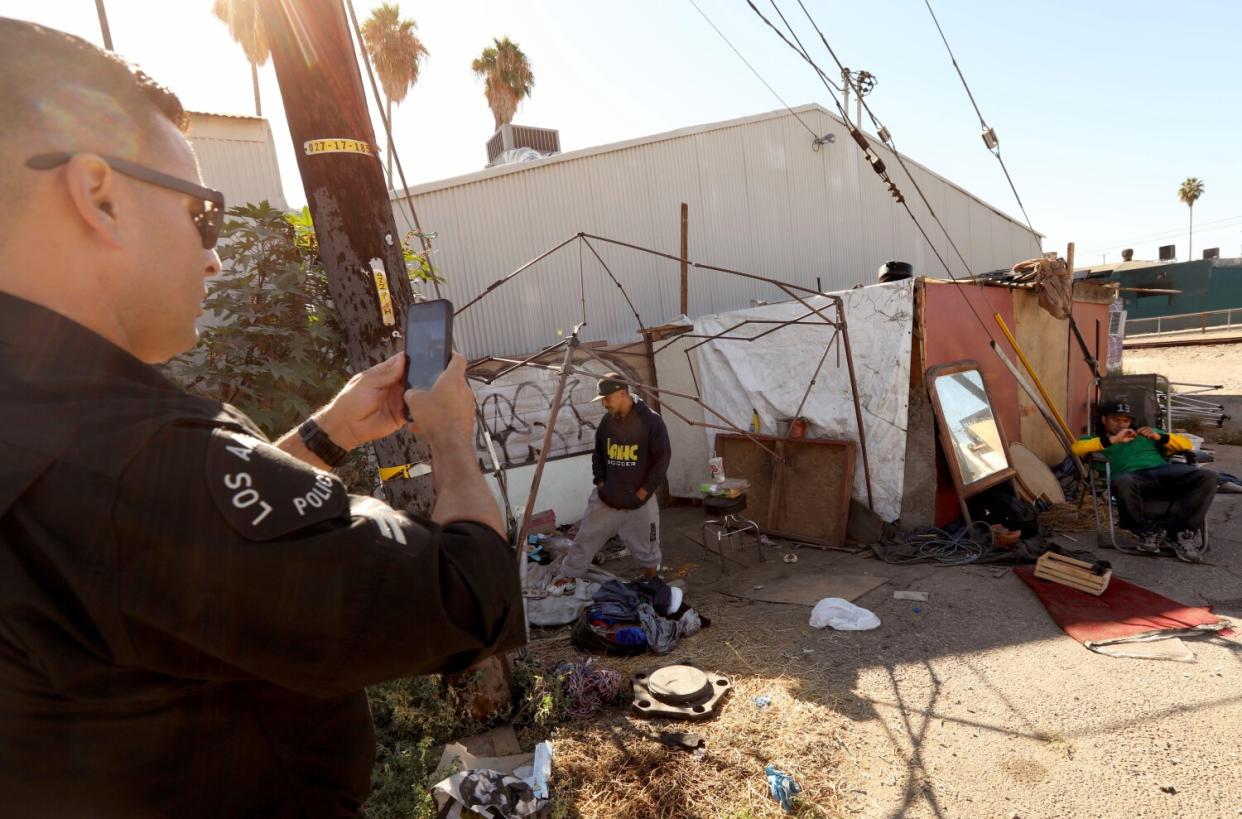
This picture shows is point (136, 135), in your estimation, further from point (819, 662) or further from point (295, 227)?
point (819, 662)

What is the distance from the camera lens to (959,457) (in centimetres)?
698

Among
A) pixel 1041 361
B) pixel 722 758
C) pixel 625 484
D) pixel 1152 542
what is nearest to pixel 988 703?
pixel 722 758

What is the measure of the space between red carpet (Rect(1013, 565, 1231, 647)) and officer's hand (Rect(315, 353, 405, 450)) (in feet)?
16.8

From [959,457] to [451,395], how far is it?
7.05 meters

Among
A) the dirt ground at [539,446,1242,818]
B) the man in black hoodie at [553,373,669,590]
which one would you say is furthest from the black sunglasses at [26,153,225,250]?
the man in black hoodie at [553,373,669,590]

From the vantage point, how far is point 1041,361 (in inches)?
364

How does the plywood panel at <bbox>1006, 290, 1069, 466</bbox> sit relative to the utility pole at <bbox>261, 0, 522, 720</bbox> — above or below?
below

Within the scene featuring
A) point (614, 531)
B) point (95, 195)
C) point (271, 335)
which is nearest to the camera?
point (95, 195)

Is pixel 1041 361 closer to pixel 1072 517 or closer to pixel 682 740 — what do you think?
pixel 1072 517

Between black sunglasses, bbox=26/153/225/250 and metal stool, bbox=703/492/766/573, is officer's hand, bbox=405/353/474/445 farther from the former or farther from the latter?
metal stool, bbox=703/492/766/573

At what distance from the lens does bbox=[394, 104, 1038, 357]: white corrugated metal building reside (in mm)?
9391

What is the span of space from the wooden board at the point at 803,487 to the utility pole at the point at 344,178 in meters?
5.38

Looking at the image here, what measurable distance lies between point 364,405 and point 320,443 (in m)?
0.15

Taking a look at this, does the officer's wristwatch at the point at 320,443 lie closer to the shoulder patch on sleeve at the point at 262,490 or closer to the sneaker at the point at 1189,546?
the shoulder patch on sleeve at the point at 262,490
